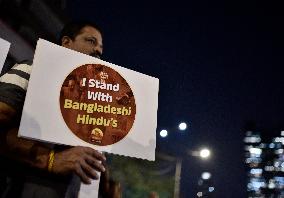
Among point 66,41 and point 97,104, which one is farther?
point 66,41

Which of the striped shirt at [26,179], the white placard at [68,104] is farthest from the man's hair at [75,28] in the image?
the striped shirt at [26,179]

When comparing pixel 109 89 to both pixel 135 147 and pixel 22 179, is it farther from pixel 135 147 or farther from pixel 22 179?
pixel 22 179

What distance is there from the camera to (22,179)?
7.02 ft

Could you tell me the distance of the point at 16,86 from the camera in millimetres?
2170

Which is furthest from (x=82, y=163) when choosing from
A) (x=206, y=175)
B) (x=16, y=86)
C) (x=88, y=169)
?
Answer: (x=206, y=175)

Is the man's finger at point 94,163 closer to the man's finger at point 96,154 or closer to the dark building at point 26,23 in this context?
the man's finger at point 96,154

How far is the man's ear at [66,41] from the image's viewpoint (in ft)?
10.2

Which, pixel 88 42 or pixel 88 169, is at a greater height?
pixel 88 42

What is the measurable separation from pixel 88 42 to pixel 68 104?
3.27ft

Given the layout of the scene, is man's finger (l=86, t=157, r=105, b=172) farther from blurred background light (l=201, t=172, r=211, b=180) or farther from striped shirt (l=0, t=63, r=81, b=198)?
blurred background light (l=201, t=172, r=211, b=180)

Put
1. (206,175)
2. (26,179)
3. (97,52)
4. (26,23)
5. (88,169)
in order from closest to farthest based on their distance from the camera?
1. (88,169)
2. (26,179)
3. (97,52)
4. (26,23)
5. (206,175)

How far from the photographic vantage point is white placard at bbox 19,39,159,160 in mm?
2051

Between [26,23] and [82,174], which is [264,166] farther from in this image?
[82,174]

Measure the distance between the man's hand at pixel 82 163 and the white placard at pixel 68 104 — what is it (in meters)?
0.09
